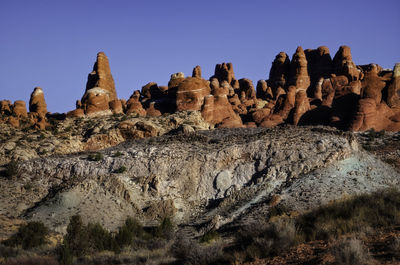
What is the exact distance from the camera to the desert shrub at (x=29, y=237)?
21.8m

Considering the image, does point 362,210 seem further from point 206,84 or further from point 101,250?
point 206,84

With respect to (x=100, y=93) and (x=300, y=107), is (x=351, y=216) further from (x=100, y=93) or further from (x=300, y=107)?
(x=100, y=93)

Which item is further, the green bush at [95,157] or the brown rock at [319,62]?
the brown rock at [319,62]

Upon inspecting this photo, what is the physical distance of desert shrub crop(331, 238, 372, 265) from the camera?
995 centimetres

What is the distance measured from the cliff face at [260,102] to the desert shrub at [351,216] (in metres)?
42.5

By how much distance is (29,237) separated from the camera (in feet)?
74.1

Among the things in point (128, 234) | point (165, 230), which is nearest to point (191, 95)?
point (165, 230)

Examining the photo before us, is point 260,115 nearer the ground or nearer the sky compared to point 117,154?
nearer the sky

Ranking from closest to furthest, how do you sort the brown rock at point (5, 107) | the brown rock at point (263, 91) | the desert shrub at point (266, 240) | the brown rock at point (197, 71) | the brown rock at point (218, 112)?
the desert shrub at point (266, 240), the brown rock at point (218, 112), the brown rock at point (5, 107), the brown rock at point (263, 91), the brown rock at point (197, 71)

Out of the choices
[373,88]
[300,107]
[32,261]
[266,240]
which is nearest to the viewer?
[266,240]

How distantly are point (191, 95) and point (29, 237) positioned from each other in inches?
1780

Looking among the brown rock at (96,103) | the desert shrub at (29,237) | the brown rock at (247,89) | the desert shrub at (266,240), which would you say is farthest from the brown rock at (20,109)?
the desert shrub at (266,240)

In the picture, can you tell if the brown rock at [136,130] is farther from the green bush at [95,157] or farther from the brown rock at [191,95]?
the green bush at [95,157]

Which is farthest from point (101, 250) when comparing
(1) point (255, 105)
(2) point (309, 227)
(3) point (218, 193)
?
(1) point (255, 105)
